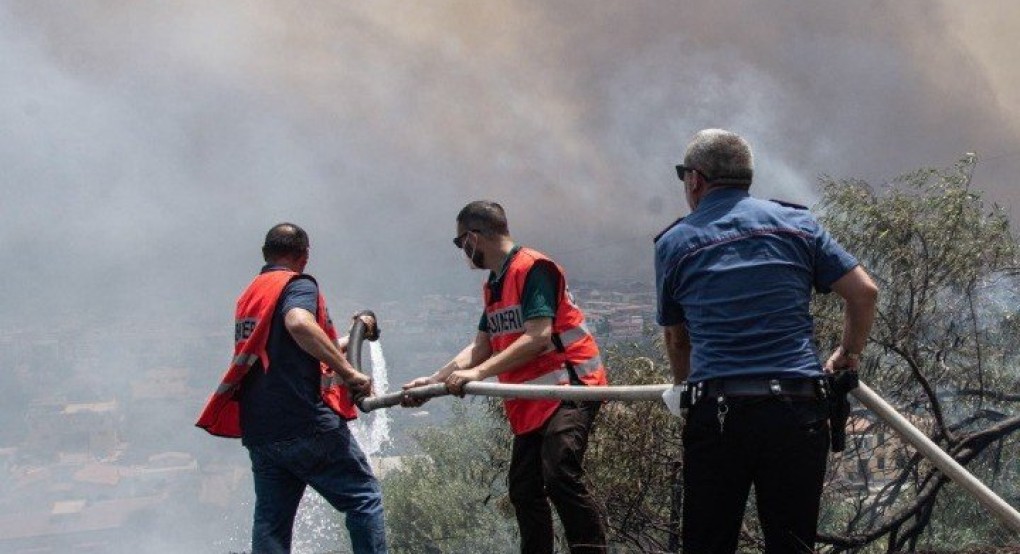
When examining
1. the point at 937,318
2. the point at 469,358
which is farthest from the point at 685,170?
the point at 937,318

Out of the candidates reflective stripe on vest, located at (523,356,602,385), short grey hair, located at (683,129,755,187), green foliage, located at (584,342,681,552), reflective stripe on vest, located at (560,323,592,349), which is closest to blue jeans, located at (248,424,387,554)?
reflective stripe on vest, located at (523,356,602,385)

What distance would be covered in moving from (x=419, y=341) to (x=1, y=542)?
1516 inches

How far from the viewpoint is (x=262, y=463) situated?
203 inches

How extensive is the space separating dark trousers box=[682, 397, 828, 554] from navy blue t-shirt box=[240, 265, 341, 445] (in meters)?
1.97

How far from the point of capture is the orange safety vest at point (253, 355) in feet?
16.6

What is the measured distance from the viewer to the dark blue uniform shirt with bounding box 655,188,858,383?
11.3 feet

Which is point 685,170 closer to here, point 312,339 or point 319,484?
point 312,339

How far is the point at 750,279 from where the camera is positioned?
11.4 feet

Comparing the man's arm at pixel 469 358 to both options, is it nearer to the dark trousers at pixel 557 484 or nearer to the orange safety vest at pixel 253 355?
the orange safety vest at pixel 253 355

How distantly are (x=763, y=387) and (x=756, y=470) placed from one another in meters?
0.24

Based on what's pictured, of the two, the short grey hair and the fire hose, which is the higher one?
the short grey hair

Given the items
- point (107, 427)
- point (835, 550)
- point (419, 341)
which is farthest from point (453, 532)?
point (107, 427)

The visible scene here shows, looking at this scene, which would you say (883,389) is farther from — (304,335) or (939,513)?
(304,335)

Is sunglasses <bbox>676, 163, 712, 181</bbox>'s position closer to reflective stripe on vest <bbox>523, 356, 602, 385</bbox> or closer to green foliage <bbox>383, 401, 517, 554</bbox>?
reflective stripe on vest <bbox>523, 356, 602, 385</bbox>
